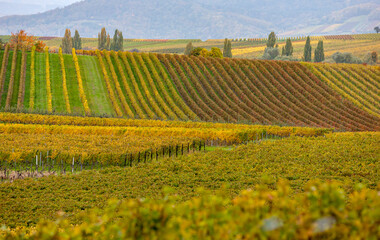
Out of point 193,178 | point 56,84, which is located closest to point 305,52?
point 56,84

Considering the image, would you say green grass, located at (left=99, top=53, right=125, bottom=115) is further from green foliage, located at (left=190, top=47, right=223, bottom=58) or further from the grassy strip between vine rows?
the grassy strip between vine rows

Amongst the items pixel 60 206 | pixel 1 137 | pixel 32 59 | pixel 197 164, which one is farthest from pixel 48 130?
pixel 32 59

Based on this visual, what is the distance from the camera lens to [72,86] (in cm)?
6606

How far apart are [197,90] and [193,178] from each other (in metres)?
47.3

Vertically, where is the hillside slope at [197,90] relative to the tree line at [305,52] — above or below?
below

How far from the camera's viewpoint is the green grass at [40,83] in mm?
59263

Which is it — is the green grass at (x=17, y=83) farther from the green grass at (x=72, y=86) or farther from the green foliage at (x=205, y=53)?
the green foliage at (x=205, y=53)

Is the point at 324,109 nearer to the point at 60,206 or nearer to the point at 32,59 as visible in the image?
the point at 32,59

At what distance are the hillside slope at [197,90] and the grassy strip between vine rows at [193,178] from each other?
93.2 ft

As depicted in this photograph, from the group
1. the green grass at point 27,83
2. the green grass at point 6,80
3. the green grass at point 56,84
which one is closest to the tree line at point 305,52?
the green grass at point 56,84

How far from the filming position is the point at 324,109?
69188 mm

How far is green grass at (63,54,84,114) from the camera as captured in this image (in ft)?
198

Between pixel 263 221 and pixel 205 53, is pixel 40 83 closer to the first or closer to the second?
pixel 205 53

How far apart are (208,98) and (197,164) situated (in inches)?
1555
